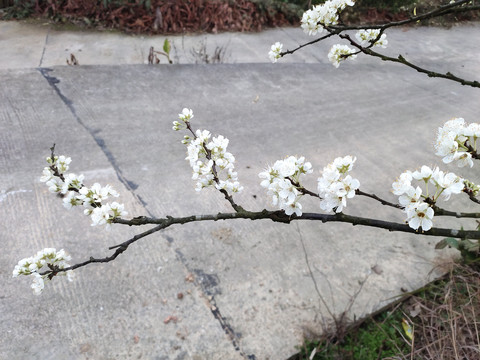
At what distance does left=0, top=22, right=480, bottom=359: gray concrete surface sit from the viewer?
6.79 feet

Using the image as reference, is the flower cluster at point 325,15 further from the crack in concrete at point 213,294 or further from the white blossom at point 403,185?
the crack in concrete at point 213,294

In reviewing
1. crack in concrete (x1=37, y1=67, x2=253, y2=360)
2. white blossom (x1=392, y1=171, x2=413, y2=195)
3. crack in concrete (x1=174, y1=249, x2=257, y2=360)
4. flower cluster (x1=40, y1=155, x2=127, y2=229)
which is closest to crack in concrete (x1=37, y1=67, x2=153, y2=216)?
crack in concrete (x1=37, y1=67, x2=253, y2=360)

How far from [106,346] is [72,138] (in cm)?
188

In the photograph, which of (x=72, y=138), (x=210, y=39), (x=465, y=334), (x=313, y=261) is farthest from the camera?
(x=210, y=39)

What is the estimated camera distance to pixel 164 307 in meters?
2.16

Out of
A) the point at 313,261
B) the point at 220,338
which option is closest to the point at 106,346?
the point at 220,338

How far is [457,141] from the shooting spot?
44.2 inches

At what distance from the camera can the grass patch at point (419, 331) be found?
2.04 metres

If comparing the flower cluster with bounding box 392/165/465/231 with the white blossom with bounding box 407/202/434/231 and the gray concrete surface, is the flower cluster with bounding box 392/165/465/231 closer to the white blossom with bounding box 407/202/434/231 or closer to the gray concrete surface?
the white blossom with bounding box 407/202/434/231

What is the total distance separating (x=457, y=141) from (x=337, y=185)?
0.35m

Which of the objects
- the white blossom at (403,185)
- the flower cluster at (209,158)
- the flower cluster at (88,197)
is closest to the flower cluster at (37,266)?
the flower cluster at (88,197)

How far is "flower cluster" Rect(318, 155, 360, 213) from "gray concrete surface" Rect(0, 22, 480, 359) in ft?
3.86

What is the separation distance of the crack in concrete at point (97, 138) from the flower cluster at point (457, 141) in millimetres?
1958

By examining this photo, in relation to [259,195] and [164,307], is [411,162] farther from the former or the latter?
[164,307]
